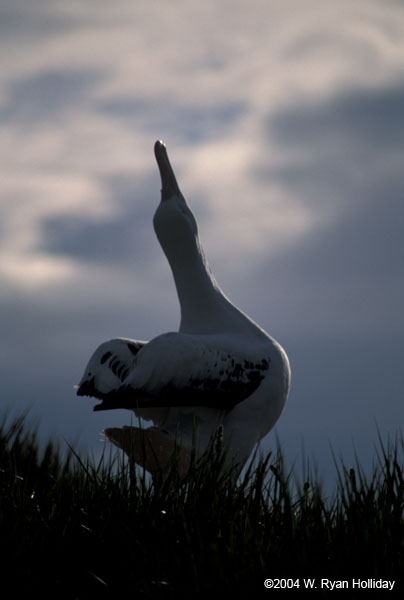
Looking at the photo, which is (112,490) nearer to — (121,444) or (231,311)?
(121,444)

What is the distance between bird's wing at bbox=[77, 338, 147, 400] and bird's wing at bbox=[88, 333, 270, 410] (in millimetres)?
238

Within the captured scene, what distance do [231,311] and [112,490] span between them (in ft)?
7.57

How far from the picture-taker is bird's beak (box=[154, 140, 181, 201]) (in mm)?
6797

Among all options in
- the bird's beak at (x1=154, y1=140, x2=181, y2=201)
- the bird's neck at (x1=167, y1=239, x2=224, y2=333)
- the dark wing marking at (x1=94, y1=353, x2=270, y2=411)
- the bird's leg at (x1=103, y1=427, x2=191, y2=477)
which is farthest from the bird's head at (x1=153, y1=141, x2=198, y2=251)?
the bird's leg at (x1=103, y1=427, x2=191, y2=477)

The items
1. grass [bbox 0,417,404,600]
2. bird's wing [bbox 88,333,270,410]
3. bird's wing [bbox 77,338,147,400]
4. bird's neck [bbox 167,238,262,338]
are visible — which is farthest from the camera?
bird's neck [bbox 167,238,262,338]

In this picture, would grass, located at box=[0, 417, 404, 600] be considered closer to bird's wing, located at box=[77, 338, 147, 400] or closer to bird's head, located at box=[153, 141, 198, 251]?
bird's wing, located at box=[77, 338, 147, 400]

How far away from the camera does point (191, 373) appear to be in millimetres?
5586

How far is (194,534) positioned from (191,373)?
1669mm

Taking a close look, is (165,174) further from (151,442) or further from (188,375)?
(151,442)

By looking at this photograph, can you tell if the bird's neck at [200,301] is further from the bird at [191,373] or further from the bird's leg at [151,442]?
the bird's leg at [151,442]

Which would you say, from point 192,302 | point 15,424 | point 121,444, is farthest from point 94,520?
point 15,424

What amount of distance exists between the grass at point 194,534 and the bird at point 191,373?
41 centimetres

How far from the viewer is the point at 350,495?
4.69 meters

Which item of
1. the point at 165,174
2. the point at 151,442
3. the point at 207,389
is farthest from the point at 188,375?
the point at 165,174
